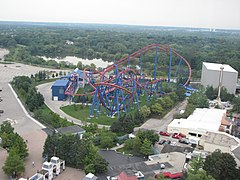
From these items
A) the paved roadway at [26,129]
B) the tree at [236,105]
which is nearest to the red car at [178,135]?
the paved roadway at [26,129]

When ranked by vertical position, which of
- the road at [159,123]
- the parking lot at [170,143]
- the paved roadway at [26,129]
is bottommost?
the road at [159,123]

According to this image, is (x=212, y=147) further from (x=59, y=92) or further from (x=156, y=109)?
(x=59, y=92)

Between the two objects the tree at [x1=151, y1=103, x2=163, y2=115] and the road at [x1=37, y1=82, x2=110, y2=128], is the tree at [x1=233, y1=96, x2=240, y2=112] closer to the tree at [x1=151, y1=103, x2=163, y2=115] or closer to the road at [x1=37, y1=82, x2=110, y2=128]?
the tree at [x1=151, y1=103, x2=163, y2=115]

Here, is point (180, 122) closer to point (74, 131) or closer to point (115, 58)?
point (74, 131)

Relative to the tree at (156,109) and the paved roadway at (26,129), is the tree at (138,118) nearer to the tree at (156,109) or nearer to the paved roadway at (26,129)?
the tree at (156,109)

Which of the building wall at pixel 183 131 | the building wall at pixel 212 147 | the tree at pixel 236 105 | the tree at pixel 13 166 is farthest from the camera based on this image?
the tree at pixel 236 105

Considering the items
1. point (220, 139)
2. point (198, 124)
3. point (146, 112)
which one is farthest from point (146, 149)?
point (146, 112)

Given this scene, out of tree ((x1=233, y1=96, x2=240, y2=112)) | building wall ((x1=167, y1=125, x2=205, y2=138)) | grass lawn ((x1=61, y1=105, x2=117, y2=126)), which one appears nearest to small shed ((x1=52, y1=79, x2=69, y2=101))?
grass lawn ((x1=61, y1=105, x2=117, y2=126))
